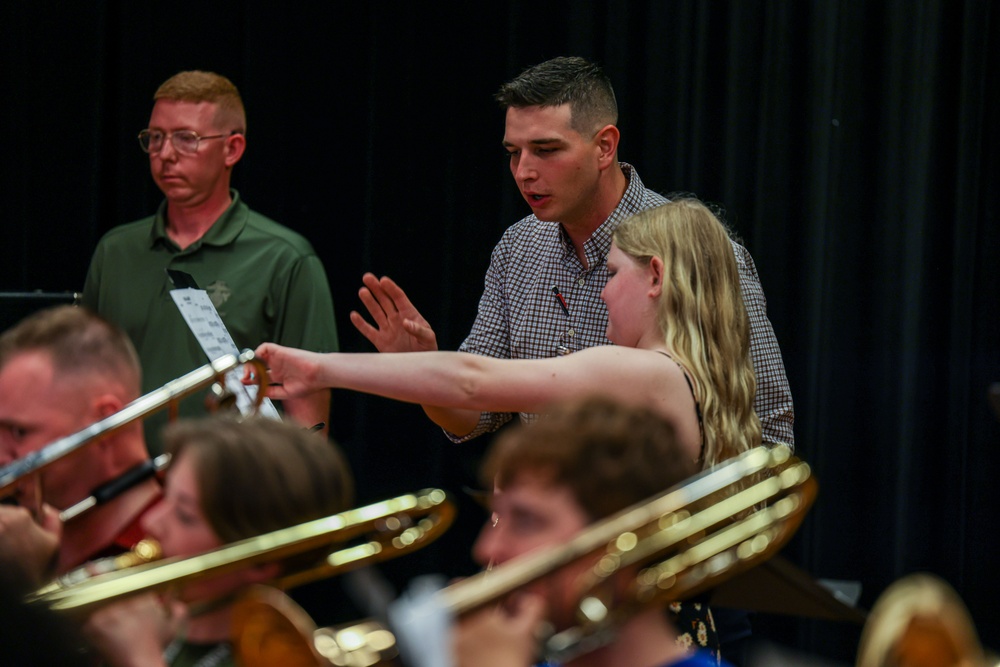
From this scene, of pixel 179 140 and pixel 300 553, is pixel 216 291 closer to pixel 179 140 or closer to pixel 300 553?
pixel 179 140

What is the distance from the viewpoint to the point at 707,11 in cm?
368

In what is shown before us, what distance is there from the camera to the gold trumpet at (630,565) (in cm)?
134

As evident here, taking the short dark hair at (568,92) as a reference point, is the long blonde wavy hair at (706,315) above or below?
below

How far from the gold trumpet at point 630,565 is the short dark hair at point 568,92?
1794mm

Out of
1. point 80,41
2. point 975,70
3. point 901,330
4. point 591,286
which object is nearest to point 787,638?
point 901,330

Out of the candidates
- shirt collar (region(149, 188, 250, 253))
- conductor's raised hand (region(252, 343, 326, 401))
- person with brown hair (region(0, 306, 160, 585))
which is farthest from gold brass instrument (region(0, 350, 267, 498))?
shirt collar (region(149, 188, 250, 253))

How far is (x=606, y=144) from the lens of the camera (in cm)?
318

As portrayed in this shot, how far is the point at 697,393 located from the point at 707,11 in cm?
174

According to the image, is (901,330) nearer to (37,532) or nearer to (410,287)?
(410,287)

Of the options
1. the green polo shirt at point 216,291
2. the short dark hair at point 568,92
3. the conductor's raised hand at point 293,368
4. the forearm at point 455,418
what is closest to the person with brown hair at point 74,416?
the conductor's raised hand at point 293,368

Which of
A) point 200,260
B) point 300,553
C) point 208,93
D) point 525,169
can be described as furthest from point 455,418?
point 300,553

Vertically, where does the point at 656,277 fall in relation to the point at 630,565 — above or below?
above

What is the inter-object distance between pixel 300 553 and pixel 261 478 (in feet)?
0.45

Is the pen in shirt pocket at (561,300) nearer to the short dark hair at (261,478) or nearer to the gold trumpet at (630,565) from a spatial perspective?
the short dark hair at (261,478)
